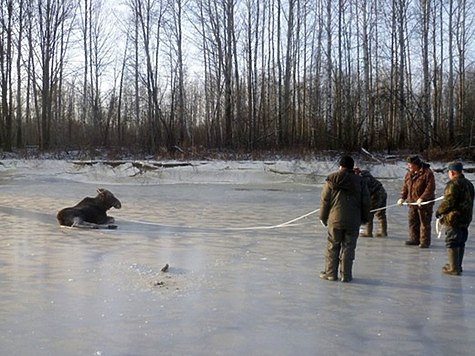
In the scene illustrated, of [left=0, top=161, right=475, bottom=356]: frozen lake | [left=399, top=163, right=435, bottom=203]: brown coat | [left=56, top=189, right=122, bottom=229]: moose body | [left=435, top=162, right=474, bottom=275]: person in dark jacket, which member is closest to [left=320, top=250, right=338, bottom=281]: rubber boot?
[left=0, top=161, right=475, bottom=356]: frozen lake

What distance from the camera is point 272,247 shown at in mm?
7414

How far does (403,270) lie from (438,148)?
17123 millimetres

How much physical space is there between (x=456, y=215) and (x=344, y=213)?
155cm

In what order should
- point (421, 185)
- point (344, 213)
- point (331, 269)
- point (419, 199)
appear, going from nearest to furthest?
point (344, 213) → point (331, 269) → point (419, 199) → point (421, 185)

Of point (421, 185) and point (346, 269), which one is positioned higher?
point (421, 185)

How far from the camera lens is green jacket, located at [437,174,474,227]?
5801mm

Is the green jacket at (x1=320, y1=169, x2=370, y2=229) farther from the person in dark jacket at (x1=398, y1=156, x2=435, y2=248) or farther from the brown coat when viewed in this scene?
the brown coat

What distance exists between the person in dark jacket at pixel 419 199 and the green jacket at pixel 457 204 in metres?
1.41

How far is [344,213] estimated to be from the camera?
5.45 metres

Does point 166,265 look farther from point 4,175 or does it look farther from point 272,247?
point 4,175

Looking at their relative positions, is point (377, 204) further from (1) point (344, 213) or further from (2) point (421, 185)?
(1) point (344, 213)

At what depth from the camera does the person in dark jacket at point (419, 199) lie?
7.41 m

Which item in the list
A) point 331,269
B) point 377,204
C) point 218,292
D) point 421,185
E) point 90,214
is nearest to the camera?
point 218,292

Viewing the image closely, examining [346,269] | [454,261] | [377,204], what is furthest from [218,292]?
[377,204]
